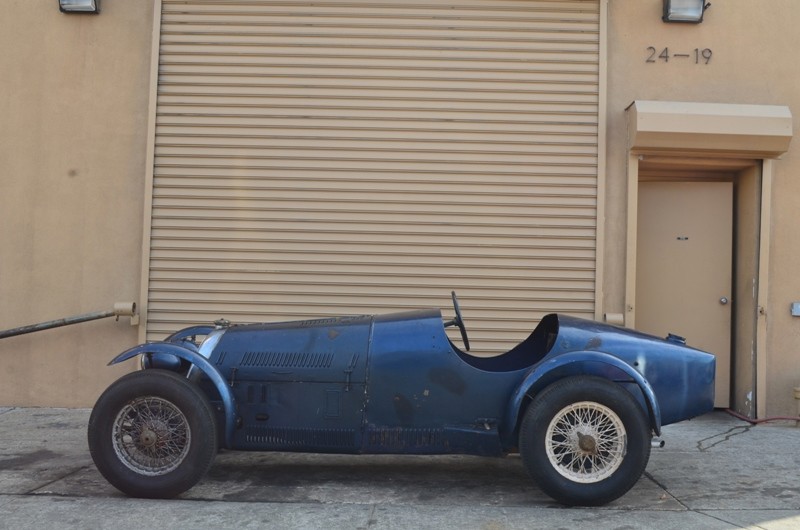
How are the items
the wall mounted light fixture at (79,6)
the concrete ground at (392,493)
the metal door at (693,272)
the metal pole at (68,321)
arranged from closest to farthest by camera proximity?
the concrete ground at (392,493), the metal pole at (68,321), the wall mounted light fixture at (79,6), the metal door at (693,272)

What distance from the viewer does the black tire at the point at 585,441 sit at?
509 cm

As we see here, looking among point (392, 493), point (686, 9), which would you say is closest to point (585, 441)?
point (392, 493)

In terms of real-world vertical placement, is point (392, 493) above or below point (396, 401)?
below

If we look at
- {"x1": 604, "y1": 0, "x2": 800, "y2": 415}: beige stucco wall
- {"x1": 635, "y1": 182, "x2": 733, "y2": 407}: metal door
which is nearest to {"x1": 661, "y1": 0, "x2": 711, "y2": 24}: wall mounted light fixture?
{"x1": 604, "y1": 0, "x2": 800, "y2": 415}: beige stucco wall

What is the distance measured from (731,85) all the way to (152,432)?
6475 millimetres

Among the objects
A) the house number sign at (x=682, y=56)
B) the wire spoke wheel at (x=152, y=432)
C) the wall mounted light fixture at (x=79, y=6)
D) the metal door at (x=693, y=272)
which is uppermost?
the wall mounted light fixture at (x=79, y=6)

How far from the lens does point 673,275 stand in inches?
338

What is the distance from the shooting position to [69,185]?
27.5 feet

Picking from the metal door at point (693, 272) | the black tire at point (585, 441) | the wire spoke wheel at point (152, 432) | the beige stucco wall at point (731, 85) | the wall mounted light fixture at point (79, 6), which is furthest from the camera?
the metal door at point (693, 272)

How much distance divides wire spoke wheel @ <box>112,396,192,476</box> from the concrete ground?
9.3 inches

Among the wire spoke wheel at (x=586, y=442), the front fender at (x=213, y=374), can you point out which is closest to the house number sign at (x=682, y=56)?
the wire spoke wheel at (x=586, y=442)

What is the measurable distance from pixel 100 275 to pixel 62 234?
0.57m

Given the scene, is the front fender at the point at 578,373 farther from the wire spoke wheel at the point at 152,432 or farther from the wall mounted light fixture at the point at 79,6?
the wall mounted light fixture at the point at 79,6

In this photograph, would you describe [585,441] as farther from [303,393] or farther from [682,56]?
[682,56]
